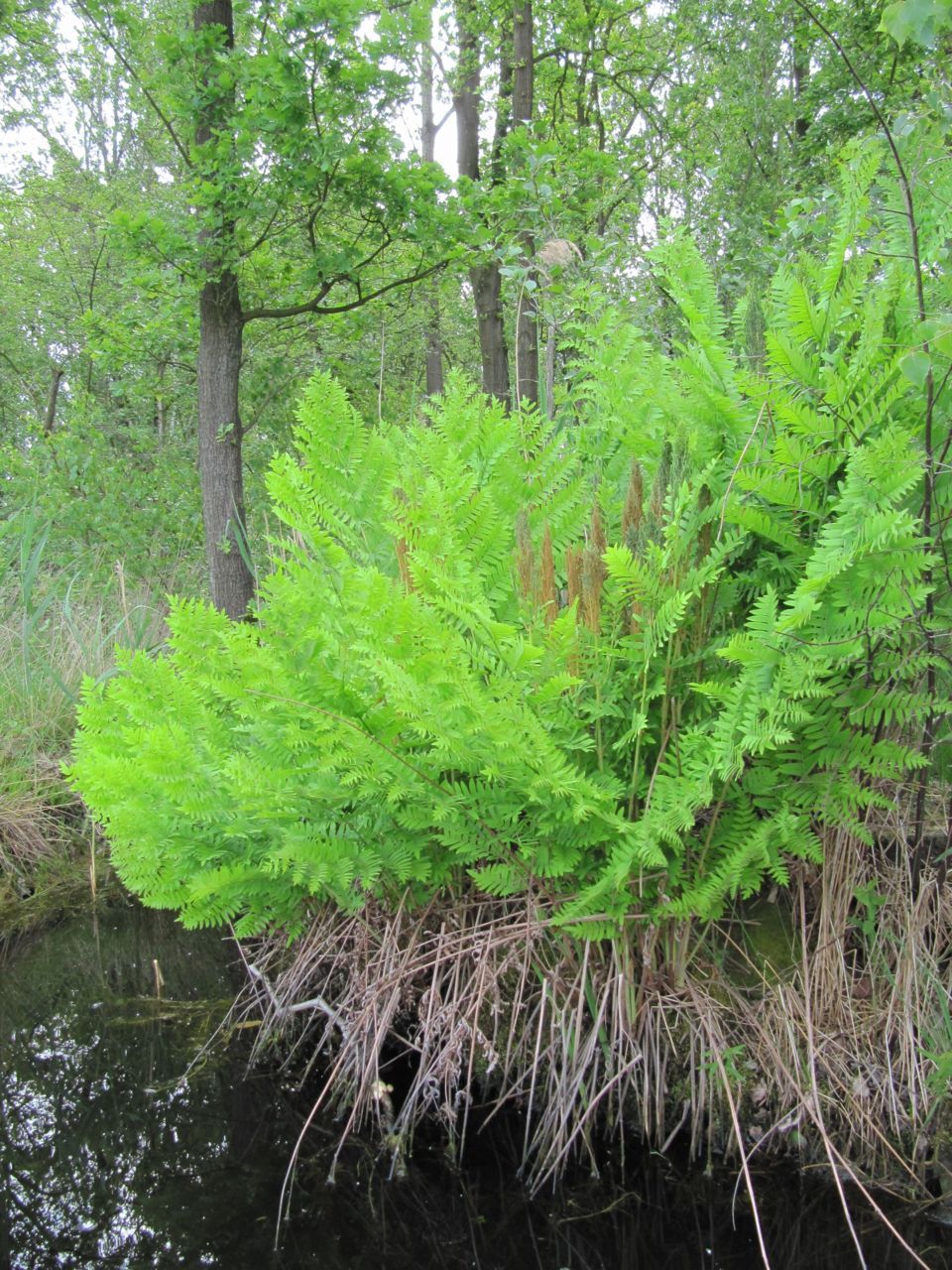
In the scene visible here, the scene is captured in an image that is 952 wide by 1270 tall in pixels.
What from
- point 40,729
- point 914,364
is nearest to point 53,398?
point 40,729

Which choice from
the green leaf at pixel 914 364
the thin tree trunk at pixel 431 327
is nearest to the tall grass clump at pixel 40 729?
the green leaf at pixel 914 364

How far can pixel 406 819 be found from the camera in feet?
7.02

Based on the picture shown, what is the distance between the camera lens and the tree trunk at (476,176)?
29.9ft

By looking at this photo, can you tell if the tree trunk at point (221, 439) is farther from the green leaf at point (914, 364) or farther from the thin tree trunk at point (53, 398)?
the thin tree trunk at point (53, 398)

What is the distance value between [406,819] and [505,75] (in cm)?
1299

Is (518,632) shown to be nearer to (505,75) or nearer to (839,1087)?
(839,1087)

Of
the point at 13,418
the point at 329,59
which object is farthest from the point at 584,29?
the point at 13,418

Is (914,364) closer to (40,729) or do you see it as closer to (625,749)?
(625,749)

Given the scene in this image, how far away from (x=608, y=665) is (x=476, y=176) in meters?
10.4

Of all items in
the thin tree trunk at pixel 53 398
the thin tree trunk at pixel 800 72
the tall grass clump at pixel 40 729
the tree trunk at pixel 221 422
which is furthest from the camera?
the thin tree trunk at pixel 53 398

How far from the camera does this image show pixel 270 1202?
2.20 metres

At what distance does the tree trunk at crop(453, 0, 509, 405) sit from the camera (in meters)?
9.11

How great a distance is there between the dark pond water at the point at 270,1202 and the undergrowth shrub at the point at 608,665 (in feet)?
1.94

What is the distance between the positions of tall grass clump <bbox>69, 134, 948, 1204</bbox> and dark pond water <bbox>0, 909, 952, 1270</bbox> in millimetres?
132
